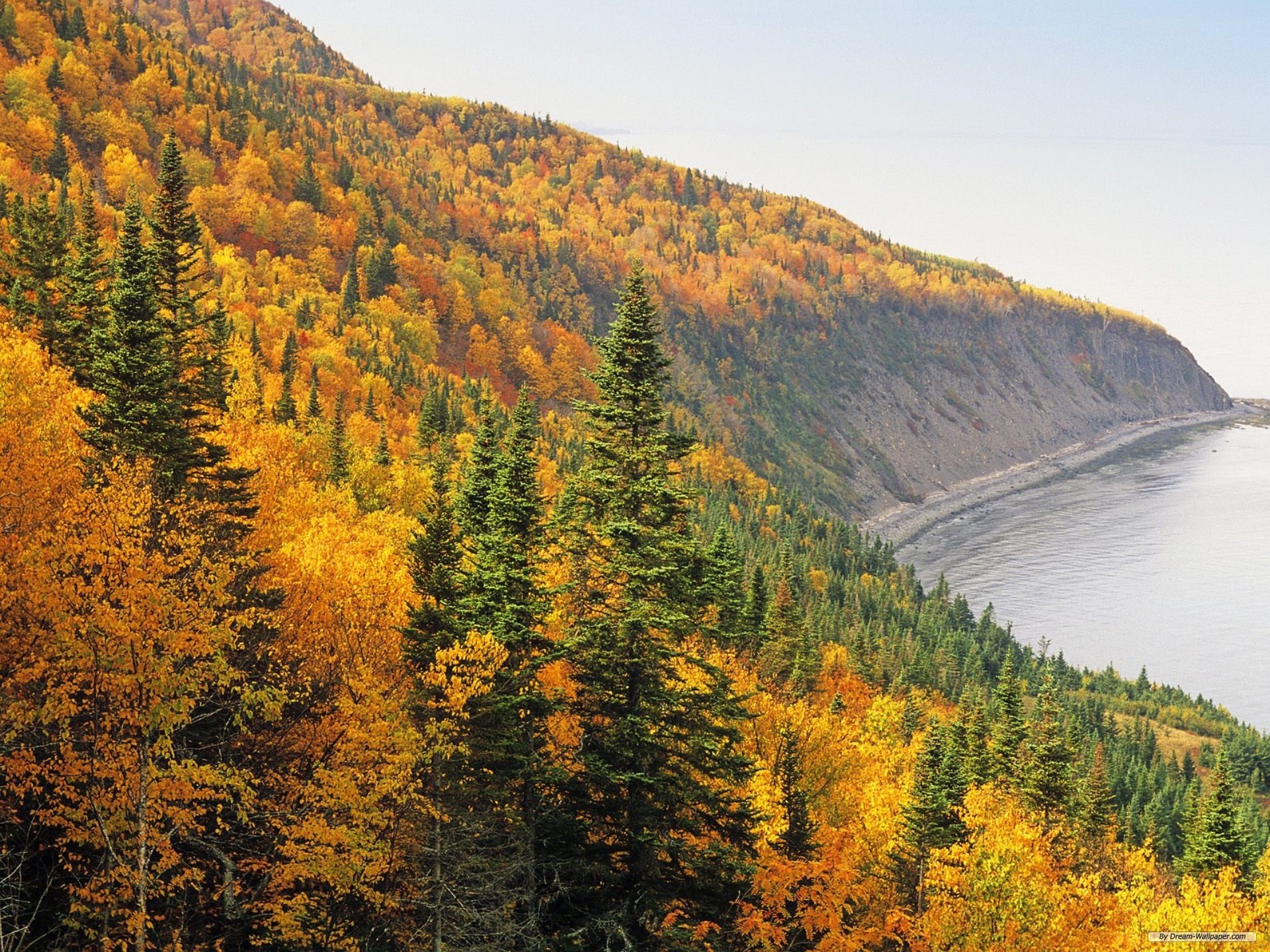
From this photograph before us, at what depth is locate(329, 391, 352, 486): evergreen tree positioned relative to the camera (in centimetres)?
8106

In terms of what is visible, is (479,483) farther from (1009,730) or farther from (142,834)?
(1009,730)

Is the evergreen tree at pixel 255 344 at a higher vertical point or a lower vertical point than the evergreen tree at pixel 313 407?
higher

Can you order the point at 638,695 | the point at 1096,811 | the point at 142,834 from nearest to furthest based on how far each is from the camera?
the point at 142,834, the point at 638,695, the point at 1096,811

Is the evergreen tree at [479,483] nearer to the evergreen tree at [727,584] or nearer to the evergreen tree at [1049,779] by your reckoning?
the evergreen tree at [727,584]

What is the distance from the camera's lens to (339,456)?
269 ft

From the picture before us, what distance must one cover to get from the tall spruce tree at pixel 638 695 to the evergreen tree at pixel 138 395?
19.2 meters

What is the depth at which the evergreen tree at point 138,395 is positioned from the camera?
39688 mm

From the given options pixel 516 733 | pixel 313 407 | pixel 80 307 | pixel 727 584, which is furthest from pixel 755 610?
pixel 313 407

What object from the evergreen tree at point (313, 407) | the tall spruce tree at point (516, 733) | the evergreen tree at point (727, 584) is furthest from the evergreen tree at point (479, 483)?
the evergreen tree at point (313, 407)

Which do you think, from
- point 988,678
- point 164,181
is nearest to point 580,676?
point 164,181

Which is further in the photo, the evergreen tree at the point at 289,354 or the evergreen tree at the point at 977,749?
the evergreen tree at the point at 289,354

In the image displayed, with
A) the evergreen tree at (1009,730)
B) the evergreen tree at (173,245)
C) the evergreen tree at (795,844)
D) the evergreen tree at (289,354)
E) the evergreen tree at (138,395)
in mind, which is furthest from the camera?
the evergreen tree at (289,354)

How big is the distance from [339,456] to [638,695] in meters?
58.7

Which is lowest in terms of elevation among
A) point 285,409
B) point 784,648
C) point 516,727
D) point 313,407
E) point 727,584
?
point 784,648
